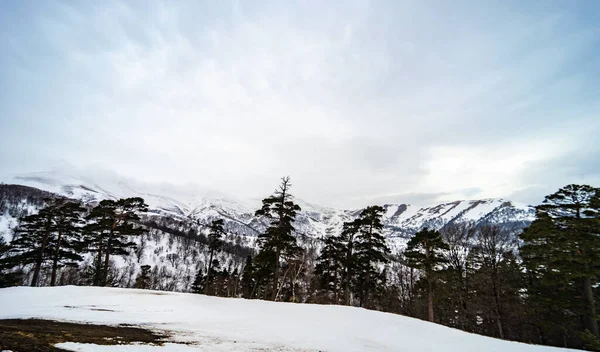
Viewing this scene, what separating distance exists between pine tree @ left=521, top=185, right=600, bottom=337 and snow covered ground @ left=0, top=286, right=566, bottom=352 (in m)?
10.00

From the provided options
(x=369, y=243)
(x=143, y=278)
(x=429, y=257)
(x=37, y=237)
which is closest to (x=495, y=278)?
(x=429, y=257)

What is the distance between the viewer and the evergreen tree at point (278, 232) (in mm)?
23247

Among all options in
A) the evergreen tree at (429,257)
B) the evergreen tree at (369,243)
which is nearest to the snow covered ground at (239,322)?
the evergreen tree at (429,257)

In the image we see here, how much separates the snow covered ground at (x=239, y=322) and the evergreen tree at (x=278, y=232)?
296 inches

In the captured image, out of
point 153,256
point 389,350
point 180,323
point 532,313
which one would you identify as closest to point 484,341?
point 389,350

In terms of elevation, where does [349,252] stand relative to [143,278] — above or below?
above

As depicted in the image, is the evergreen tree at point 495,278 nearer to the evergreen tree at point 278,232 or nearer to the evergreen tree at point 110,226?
the evergreen tree at point 278,232

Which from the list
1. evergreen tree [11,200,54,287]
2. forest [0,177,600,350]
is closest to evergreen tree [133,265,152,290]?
forest [0,177,600,350]

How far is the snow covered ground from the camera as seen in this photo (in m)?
8.11

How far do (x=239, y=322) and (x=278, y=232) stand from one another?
40.0ft

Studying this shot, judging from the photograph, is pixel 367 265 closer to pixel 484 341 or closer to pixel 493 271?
pixel 493 271

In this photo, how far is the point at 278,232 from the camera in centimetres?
2309

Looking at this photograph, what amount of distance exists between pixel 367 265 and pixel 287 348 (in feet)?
75.4

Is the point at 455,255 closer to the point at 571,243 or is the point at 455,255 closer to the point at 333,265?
the point at 571,243
